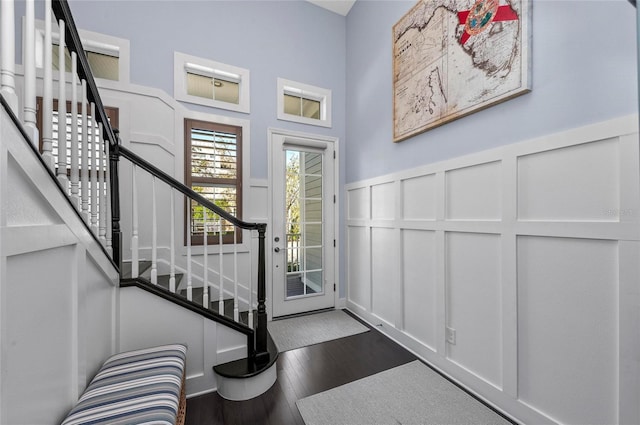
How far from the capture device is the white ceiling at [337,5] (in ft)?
10.6

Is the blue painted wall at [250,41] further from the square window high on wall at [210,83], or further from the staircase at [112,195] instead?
the staircase at [112,195]

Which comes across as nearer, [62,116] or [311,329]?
[62,116]

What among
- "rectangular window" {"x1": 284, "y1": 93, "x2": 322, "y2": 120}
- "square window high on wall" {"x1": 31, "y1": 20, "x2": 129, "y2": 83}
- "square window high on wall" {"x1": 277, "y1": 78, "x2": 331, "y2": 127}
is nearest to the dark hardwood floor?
"square window high on wall" {"x1": 277, "y1": 78, "x2": 331, "y2": 127}

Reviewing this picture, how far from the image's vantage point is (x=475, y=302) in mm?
1819

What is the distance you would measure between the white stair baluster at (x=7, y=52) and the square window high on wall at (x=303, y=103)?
243 centimetres

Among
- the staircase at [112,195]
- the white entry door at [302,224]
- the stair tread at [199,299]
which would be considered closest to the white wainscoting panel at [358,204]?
the white entry door at [302,224]

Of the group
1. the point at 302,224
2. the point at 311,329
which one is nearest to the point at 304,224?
the point at 302,224

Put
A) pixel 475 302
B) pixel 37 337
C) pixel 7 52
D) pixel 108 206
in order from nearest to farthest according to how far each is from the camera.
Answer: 1. pixel 7 52
2. pixel 37 337
3. pixel 108 206
4. pixel 475 302

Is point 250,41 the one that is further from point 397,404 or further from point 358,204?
point 397,404

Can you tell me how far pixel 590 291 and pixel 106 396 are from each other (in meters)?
2.35

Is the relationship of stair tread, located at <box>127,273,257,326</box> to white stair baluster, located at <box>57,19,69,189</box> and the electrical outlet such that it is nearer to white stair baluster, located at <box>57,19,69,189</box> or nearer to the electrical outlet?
white stair baluster, located at <box>57,19,69,189</box>

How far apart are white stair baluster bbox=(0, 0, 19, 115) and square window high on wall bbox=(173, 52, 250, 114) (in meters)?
2.03

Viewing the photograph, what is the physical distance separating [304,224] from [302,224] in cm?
3

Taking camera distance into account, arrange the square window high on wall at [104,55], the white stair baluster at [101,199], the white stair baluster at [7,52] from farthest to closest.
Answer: the square window high on wall at [104,55] → the white stair baluster at [101,199] → the white stair baluster at [7,52]
